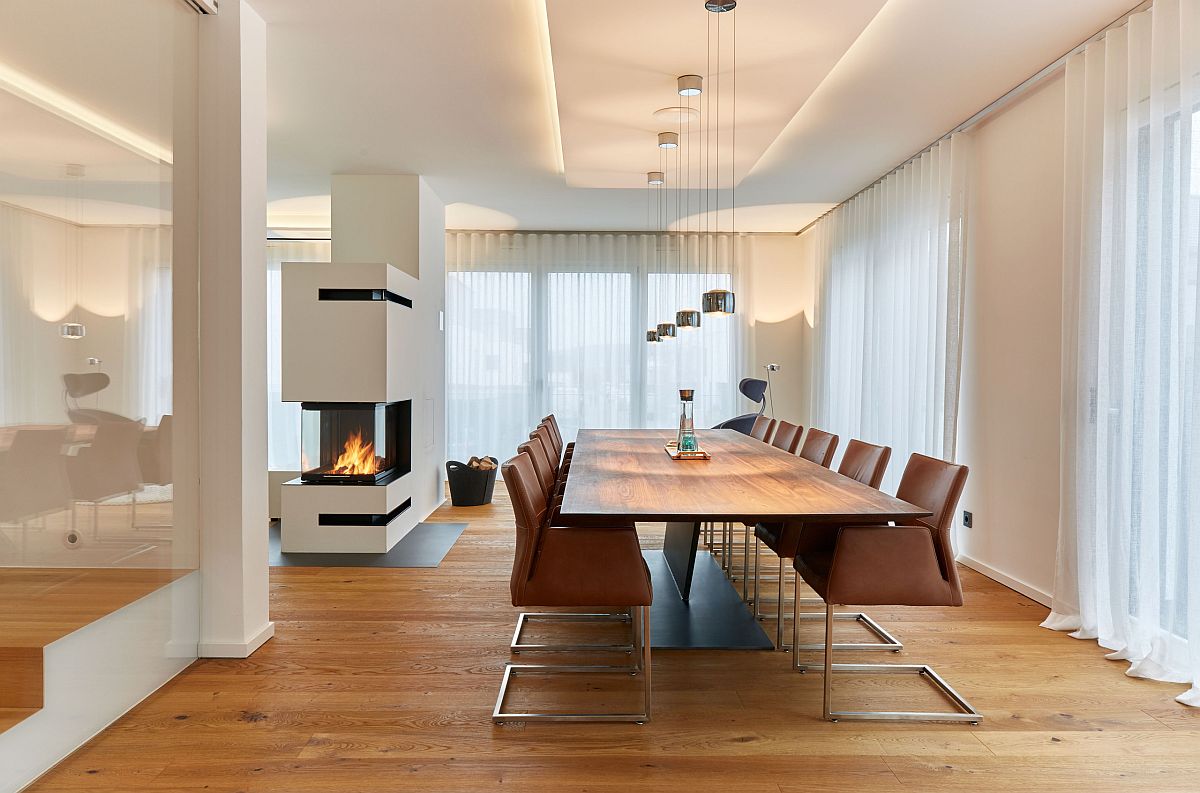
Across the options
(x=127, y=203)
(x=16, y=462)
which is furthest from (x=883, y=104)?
(x=16, y=462)

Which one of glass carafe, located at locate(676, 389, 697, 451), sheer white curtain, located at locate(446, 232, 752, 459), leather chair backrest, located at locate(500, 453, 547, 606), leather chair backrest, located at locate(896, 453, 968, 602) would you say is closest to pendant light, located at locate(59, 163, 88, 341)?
leather chair backrest, located at locate(500, 453, 547, 606)

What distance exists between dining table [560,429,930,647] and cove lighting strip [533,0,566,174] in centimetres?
198

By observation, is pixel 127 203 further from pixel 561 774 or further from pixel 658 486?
pixel 561 774

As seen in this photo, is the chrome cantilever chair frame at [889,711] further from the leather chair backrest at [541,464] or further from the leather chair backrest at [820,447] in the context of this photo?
the leather chair backrest at [820,447]

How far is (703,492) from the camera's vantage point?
116 inches

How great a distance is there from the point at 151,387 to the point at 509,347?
5.66 metres

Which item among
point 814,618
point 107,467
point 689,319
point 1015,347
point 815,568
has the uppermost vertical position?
point 689,319

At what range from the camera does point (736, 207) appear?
7.46m

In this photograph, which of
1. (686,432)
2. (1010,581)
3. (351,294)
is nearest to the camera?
(686,432)

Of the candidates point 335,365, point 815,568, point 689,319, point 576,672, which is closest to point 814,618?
point 815,568

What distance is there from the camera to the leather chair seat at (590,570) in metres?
2.61

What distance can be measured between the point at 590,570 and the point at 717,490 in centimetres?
67

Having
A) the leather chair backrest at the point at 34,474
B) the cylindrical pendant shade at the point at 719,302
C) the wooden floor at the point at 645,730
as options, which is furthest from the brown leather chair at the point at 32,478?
the cylindrical pendant shade at the point at 719,302

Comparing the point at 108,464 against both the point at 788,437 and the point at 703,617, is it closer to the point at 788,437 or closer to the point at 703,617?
the point at 703,617
